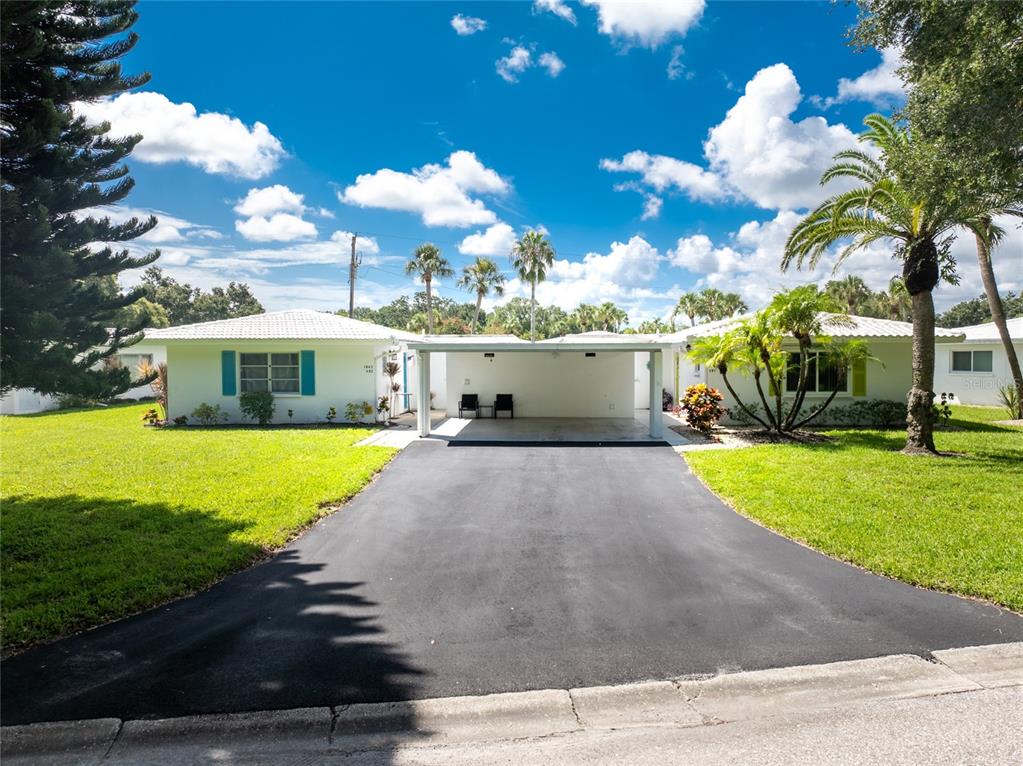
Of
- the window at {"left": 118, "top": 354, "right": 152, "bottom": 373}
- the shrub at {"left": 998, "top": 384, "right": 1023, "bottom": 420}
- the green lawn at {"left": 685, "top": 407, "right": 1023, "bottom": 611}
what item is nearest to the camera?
the green lawn at {"left": 685, "top": 407, "right": 1023, "bottom": 611}

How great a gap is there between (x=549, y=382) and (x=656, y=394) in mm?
5669

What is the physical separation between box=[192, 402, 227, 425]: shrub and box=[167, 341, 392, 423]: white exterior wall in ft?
0.48

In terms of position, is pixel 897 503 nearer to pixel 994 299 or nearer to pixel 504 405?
pixel 504 405

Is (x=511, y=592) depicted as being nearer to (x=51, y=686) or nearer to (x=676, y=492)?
(x=51, y=686)

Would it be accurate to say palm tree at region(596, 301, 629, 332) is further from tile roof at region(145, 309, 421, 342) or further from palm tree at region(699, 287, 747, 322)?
tile roof at region(145, 309, 421, 342)

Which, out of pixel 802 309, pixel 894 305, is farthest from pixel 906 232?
pixel 894 305

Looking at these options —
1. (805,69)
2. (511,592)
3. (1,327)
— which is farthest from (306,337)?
(805,69)

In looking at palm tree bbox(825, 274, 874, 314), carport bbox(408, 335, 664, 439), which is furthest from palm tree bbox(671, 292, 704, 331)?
carport bbox(408, 335, 664, 439)

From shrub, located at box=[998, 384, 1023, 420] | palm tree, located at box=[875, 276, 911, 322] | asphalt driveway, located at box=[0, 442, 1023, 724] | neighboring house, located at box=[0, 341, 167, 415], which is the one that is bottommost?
asphalt driveway, located at box=[0, 442, 1023, 724]

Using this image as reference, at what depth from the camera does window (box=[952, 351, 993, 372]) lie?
2195 centimetres

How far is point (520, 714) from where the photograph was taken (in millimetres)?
3365

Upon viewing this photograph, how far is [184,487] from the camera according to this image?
865cm

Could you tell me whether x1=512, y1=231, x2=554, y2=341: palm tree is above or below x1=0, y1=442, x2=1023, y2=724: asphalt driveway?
above

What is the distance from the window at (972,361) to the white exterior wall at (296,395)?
23215mm
